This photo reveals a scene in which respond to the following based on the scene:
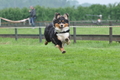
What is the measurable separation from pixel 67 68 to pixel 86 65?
66 centimetres

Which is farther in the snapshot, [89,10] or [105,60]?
[89,10]

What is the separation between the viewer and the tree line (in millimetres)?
49072

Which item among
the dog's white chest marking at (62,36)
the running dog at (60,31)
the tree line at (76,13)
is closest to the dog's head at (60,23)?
the running dog at (60,31)

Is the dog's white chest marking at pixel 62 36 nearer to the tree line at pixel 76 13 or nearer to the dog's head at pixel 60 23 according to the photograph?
the dog's head at pixel 60 23

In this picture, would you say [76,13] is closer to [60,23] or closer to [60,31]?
[60,31]

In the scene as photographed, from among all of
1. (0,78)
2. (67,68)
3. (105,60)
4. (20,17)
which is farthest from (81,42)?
(20,17)

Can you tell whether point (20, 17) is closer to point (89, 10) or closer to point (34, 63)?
point (89, 10)

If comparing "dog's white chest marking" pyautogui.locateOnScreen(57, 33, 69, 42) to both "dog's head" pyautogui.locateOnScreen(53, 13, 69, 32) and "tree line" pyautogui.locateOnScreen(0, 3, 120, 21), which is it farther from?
"tree line" pyautogui.locateOnScreen(0, 3, 120, 21)

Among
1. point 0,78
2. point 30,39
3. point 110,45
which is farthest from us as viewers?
point 30,39

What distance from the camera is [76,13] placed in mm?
52594

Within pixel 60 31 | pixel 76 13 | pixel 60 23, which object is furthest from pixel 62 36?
pixel 76 13

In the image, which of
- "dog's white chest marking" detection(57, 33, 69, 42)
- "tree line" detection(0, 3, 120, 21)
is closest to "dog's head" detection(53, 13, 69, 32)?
"dog's white chest marking" detection(57, 33, 69, 42)

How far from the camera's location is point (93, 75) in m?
7.76

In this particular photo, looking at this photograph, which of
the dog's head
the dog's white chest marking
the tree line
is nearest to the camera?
the dog's head
